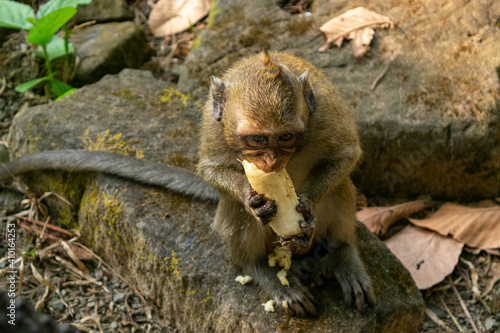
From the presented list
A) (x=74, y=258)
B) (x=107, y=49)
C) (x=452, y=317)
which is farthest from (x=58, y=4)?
(x=452, y=317)

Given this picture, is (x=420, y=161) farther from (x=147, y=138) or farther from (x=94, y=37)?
(x=94, y=37)

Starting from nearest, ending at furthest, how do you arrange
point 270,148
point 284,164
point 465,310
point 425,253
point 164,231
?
point 270,148
point 284,164
point 164,231
point 465,310
point 425,253

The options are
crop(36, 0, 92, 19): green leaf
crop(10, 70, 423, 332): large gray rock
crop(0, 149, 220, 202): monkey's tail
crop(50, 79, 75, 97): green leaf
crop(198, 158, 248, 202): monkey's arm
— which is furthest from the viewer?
crop(50, 79, 75, 97): green leaf

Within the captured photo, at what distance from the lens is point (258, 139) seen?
3225mm

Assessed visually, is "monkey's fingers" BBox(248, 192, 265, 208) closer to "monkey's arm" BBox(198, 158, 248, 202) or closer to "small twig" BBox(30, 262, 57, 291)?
"monkey's arm" BBox(198, 158, 248, 202)

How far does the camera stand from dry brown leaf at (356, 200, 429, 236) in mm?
5445

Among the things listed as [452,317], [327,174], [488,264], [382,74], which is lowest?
[452,317]

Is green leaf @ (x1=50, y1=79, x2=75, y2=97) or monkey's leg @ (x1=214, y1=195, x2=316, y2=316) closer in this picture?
monkey's leg @ (x1=214, y1=195, x2=316, y2=316)

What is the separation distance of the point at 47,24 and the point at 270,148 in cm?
373

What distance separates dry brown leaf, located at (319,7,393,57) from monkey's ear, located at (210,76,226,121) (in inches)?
118

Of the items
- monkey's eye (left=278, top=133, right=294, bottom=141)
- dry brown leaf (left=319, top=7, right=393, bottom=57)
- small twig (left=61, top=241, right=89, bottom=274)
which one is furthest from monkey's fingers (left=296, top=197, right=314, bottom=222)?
dry brown leaf (left=319, top=7, right=393, bottom=57)

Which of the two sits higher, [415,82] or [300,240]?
[300,240]

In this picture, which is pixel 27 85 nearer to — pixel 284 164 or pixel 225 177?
pixel 225 177

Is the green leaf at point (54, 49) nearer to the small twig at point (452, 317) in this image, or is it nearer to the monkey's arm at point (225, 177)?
the monkey's arm at point (225, 177)
